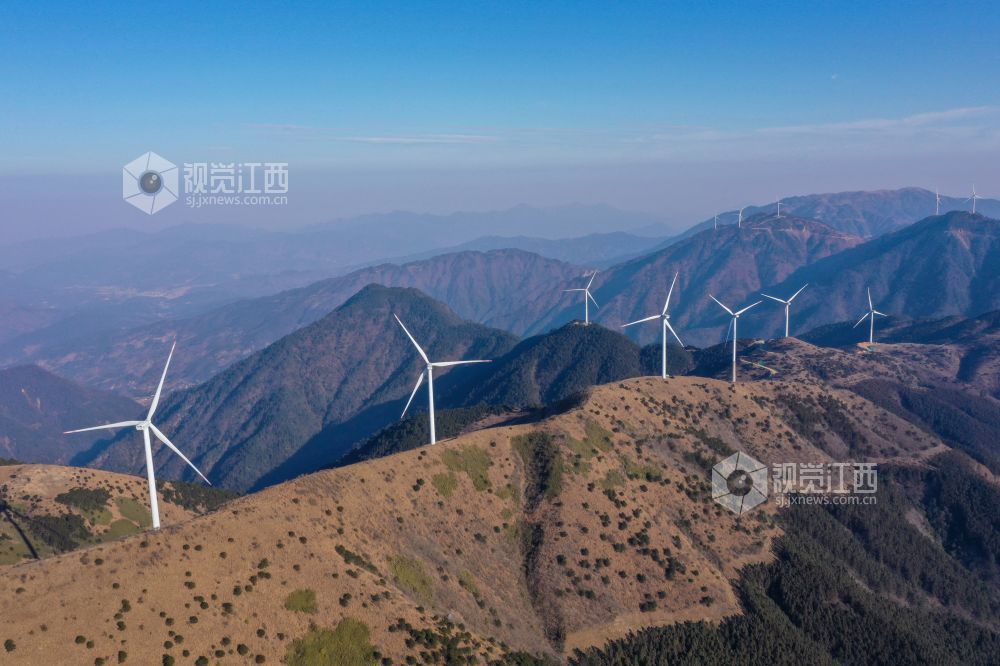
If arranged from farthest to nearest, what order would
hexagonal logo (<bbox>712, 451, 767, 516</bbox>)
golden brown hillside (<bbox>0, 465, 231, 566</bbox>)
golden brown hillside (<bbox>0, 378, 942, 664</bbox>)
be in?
hexagonal logo (<bbox>712, 451, 767, 516</bbox>) → golden brown hillside (<bbox>0, 465, 231, 566</bbox>) → golden brown hillside (<bbox>0, 378, 942, 664</bbox>)

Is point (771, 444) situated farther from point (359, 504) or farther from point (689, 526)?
point (359, 504)

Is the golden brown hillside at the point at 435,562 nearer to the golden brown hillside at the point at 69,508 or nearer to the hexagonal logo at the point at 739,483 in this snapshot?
the hexagonal logo at the point at 739,483

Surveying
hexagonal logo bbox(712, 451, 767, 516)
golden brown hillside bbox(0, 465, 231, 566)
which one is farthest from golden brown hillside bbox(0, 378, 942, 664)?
golden brown hillside bbox(0, 465, 231, 566)

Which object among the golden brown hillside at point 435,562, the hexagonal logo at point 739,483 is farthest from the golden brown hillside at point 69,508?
the hexagonal logo at point 739,483

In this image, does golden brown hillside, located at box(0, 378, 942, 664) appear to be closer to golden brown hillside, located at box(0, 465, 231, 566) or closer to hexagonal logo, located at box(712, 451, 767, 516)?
hexagonal logo, located at box(712, 451, 767, 516)

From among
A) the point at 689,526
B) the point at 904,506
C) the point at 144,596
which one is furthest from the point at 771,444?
the point at 144,596
